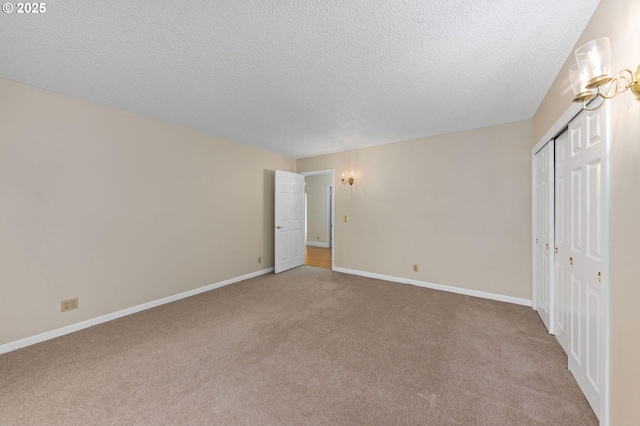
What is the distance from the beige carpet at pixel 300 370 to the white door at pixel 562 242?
23 centimetres

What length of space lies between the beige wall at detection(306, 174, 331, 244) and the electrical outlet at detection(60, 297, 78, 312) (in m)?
6.15

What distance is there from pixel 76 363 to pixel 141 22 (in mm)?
2708

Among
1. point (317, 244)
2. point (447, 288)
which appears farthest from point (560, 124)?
point (317, 244)

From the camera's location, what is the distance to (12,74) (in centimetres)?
213

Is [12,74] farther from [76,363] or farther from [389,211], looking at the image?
[389,211]

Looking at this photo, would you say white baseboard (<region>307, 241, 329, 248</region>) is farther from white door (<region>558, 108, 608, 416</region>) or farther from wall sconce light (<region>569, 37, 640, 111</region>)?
wall sconce light (<region>569, 37, 640, 111</region>)

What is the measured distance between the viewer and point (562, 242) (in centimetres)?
215

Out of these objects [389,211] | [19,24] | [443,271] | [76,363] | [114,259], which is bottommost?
[76,363]

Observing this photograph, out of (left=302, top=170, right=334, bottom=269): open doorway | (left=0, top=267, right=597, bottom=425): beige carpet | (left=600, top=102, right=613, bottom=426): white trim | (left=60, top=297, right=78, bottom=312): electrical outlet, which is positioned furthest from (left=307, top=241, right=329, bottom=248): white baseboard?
(left=600, top=102, right=613, bottom=426): white trim

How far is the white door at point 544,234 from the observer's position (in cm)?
243

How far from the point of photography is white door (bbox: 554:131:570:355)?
6.70 ft

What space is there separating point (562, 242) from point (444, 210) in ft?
5.65

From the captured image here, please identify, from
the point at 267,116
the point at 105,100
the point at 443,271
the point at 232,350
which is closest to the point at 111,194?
the point at 105,100

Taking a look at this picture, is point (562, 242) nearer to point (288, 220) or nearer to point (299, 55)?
point (299, 55)
